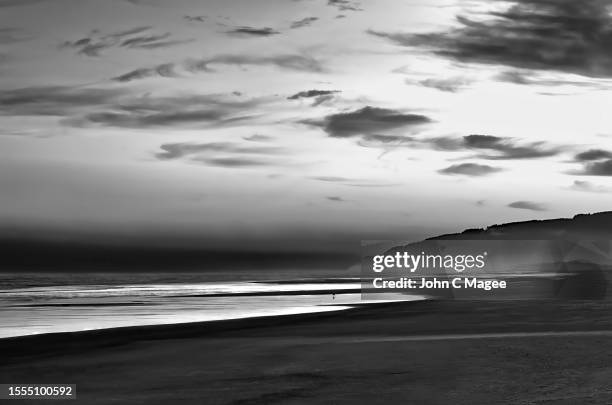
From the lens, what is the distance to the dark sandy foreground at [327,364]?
46.6 feet

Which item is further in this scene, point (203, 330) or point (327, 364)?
point (203, 330)

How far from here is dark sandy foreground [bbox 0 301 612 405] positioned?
1422cm

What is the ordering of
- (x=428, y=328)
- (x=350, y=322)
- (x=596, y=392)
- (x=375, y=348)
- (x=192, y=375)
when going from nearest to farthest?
(x=596, y=392)
(x=192, y=375)
(x=375, y=348)
(x=428, y=328)
(x=350, y=322)

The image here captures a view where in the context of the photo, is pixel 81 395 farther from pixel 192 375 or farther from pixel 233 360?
pixel 233 360

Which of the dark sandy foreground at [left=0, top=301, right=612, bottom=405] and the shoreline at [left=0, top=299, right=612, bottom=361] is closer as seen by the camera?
the dark sandy foreground at [left=0, top=301, right=612, bottom=405]

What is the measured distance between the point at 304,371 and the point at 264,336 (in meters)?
9.22

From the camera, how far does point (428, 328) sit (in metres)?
28.3

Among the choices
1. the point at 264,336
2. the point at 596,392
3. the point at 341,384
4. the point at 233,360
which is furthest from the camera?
the point at 264,336

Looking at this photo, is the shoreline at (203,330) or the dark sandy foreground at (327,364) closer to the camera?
the dark sandy foreground at (327,364)

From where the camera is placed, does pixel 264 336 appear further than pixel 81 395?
Yes

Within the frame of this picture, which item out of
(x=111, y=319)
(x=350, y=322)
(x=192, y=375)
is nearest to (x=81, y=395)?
(x=192, y=375)

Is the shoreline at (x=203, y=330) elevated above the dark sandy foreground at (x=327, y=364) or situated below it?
above

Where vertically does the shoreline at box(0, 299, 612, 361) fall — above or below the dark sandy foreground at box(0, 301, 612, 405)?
above

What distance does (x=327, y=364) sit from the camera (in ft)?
59.8
